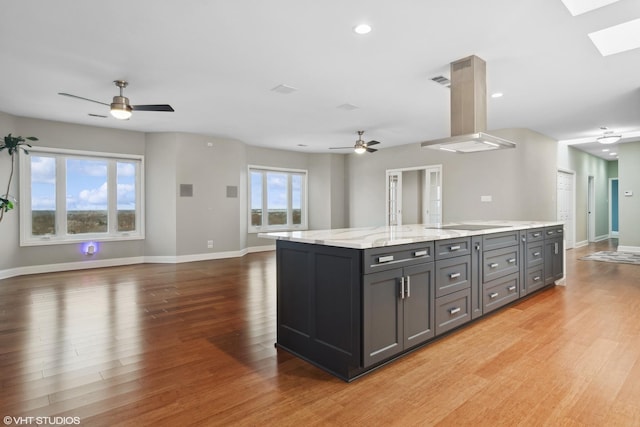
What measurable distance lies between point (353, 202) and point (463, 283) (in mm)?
7157

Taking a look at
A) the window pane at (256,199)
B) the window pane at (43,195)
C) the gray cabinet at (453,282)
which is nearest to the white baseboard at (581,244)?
the gray cabinet at (453,282)

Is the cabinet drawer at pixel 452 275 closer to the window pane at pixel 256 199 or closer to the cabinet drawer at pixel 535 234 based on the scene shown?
the cabinet drawer at pixel 535 234

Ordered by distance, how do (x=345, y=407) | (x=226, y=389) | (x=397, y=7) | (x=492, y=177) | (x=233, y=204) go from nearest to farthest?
(x=345, y=407), (x=226, y=389), (x=397, y=7), (x=492, y=177), (x=233, y=204)

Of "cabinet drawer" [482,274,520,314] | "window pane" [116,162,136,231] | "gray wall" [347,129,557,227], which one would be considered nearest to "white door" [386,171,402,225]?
"gray wall" [347,129,557,227]

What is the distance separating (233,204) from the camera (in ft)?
26.2

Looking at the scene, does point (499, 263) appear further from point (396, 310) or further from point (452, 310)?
point (396, 310)

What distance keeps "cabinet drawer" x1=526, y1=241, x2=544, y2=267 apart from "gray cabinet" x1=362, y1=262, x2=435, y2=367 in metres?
2.18

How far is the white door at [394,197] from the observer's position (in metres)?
9.20

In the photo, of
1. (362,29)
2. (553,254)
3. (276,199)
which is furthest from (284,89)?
(276,199)

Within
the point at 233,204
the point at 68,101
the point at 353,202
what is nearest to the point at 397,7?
the point at 68,101

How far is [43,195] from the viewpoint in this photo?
6.18m

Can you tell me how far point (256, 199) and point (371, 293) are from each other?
7.23 meters

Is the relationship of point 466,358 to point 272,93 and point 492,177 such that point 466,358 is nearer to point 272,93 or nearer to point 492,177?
point 272,93

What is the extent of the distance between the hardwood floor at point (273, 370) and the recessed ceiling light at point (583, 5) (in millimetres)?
2660
